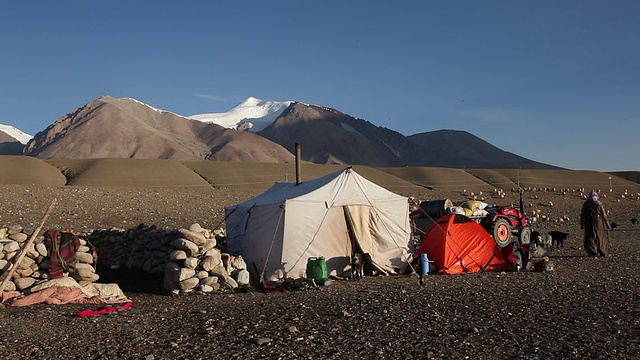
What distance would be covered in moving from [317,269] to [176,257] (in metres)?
3.05

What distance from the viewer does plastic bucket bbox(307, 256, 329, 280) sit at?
13469 millimetres

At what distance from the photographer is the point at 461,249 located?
15.1 meters

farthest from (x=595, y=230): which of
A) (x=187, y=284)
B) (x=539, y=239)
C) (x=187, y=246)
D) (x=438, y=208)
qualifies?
(x=187, y=284)

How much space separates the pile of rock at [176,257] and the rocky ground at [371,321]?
20.2 inches

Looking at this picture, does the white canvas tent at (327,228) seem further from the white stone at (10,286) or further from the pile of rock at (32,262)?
the white stone at (10,286)

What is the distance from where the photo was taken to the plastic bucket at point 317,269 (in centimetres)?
1347

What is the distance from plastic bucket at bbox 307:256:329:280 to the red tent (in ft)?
9.97

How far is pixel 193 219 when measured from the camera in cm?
2634

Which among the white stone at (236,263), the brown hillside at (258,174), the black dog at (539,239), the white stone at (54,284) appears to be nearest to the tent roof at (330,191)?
the white stone at (236,263)

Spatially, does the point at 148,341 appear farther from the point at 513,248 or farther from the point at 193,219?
the point at 193,219

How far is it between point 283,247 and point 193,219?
42.8ft

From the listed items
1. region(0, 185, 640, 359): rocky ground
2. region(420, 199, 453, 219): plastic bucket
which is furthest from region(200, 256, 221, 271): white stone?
region(420, 199, 453, 219): plastic bucket

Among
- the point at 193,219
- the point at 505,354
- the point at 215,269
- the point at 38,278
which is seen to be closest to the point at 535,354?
the point at 505,354

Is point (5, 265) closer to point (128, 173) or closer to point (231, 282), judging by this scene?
point (231, 282)
